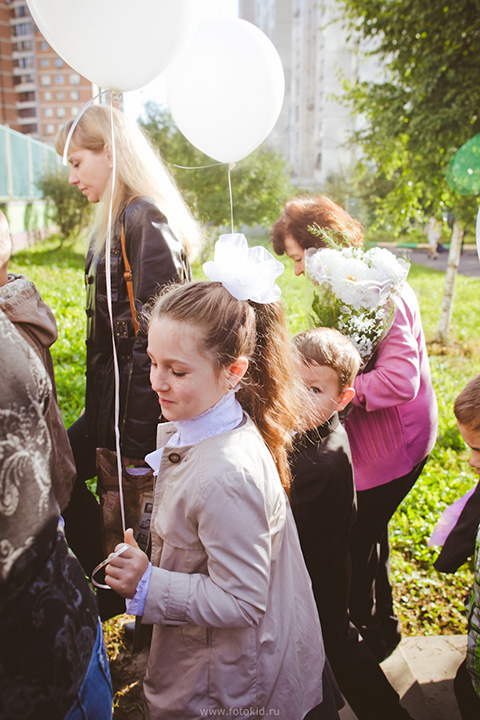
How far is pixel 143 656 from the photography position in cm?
231

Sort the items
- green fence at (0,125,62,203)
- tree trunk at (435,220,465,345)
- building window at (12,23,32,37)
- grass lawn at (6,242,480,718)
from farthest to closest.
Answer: building window at (12,23,32,37), green fence at (0,125,62,203), tree trunk at (435,220,465,345), grass lawn at (6,242,480,718)

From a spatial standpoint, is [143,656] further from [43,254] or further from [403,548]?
[43,254]

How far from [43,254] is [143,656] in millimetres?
15480

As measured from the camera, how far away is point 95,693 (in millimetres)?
920

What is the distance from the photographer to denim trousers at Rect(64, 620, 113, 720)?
885 mm

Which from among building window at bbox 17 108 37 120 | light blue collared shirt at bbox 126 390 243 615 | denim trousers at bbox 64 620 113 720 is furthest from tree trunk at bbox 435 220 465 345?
building window at bbox 17 108 37 120

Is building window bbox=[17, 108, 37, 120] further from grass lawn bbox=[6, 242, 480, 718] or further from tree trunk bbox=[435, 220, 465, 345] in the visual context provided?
tree trunk bbox=[435, 220, 465, 345]

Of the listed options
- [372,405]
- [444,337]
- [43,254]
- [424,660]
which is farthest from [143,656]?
[43,254]

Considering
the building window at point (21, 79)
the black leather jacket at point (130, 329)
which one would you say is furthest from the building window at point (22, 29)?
the black leather jacket at point (130, 329)

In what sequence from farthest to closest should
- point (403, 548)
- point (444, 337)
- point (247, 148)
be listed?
point (444, 337), point (403, 548), point (247, 148)

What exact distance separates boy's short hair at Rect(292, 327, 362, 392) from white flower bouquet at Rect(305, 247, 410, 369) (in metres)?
0.16

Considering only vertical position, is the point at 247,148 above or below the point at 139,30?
below

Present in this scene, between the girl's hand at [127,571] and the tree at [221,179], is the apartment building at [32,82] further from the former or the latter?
the girl's hand at [127,571]

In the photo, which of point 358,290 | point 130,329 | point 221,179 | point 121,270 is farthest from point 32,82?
point 358,290
